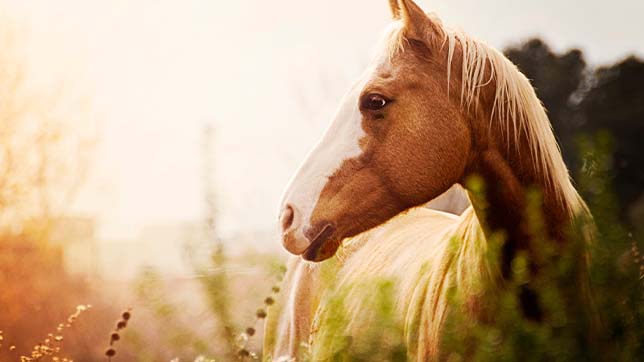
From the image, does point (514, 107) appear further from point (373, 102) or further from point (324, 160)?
point (324, 160)

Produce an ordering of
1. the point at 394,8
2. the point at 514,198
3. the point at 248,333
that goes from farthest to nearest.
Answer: the point at 394,8, the point at 514,198, the point at 248,333

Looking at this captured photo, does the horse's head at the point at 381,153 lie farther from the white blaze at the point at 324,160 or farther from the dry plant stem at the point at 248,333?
the dry plant stem at the point at 248,333

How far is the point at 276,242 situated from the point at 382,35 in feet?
2.52

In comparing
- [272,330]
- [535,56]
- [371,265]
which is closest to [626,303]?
[371,265]

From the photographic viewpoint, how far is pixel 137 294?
1.59 metres

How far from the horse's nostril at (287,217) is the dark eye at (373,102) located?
0.39 metres

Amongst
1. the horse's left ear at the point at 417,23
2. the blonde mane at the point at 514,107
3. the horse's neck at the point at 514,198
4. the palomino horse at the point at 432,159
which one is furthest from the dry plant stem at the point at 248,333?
the horse's left ear at the point at 417,23

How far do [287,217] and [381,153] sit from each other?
0.35 m

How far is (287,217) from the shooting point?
2557 mm

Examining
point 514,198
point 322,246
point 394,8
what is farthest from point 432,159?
point 394,8

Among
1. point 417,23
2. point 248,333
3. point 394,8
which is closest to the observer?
point 248,333

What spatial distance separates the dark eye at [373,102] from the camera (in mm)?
2600

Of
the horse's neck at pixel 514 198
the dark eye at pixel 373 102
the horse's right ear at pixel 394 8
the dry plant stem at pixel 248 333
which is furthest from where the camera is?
the horse's right ear at pixel 394 8

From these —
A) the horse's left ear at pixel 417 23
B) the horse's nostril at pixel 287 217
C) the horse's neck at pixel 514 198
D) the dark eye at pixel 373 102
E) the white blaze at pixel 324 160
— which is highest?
the horse's left ear at pixel 417 23
